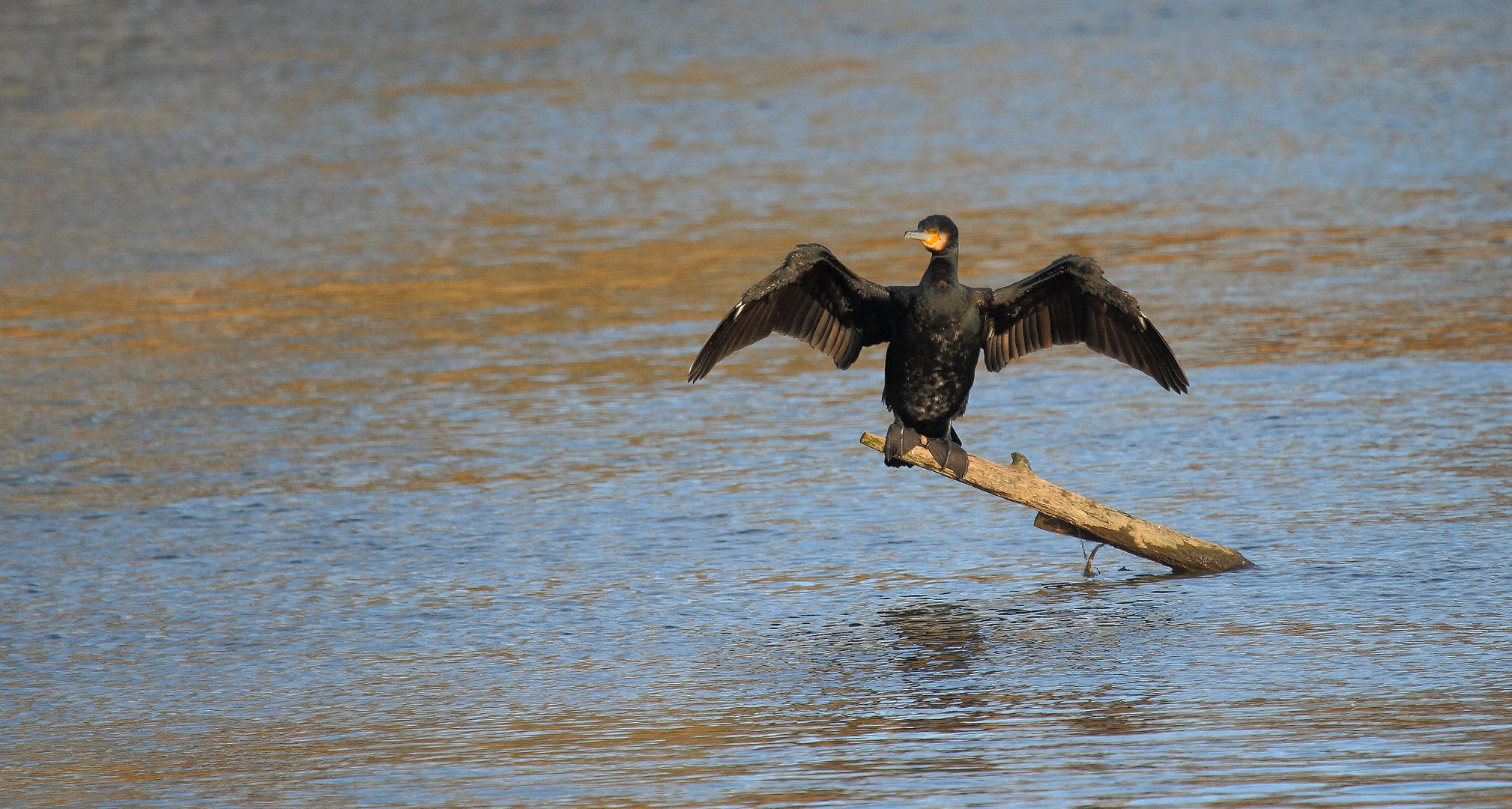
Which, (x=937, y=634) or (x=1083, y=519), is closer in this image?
(x=937, y=634)

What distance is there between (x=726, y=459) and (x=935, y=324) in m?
2.89

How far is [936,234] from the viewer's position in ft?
19.9

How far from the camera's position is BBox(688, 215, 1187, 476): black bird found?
20.3ft

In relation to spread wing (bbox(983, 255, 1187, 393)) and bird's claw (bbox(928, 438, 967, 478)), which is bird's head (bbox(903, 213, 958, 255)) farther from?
bird's claw (bbox(928, 438, 967, 478))

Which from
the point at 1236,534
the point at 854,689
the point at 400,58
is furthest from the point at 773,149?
the point at 854,689

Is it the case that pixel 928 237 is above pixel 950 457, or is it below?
above

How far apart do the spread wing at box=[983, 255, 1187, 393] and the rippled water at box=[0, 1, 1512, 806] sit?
852mm

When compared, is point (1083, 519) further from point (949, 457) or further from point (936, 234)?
point (936, 234)

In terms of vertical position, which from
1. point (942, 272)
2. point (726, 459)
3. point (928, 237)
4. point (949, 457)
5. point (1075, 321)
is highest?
point (928, 237)

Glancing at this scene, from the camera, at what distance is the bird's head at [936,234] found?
6035 millimetres

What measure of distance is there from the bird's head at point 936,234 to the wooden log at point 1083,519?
633mm

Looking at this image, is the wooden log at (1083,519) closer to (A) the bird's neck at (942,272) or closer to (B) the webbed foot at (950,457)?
(B) the webbed foot at (950,457)

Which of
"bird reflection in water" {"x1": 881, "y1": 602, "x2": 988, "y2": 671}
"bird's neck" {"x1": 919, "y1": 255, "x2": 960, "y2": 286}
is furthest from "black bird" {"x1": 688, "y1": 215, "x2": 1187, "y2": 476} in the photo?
"bird reflection in water" {"x1": 881, "y1": 602, "x2": 988, "y2": 671}

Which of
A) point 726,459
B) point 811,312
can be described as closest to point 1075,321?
point 811,312
